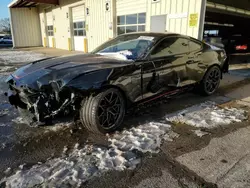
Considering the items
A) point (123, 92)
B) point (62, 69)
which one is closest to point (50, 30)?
point (62, 69)

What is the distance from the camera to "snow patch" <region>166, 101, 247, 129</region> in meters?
3.38

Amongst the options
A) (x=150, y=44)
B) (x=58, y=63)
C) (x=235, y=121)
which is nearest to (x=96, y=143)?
(x=58, y=63)

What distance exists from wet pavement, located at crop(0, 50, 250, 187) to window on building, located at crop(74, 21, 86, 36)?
38.1 feet

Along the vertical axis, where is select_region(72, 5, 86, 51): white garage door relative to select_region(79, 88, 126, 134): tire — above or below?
above

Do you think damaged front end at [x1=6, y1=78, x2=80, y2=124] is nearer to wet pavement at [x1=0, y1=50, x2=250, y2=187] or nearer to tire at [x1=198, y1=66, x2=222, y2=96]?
wet pavement at [x1=0, y1=50, x2=250, y2=187]

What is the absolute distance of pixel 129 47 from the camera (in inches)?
148

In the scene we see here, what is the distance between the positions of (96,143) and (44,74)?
45.7 inches

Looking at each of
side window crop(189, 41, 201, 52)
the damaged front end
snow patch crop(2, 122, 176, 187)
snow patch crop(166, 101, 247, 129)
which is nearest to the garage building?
side window crop(189, 41, 201, 52)

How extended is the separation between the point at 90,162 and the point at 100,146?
0.37 metres

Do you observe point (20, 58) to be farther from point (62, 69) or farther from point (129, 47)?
point (62, 69)

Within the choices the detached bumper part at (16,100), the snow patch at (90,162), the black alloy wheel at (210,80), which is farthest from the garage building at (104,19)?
the detached bumper part at (16,100)

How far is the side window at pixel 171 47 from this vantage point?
3.51 metres

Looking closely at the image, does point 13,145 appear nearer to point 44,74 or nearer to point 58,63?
point 44,74

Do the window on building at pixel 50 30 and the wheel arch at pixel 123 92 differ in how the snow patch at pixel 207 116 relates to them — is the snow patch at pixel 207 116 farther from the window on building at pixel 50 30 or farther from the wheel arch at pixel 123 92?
the window on building at pixel 50 30
